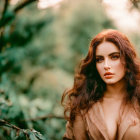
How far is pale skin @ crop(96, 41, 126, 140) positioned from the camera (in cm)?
201

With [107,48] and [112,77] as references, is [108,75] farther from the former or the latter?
[107,48]

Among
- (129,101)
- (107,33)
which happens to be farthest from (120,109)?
(107,33)

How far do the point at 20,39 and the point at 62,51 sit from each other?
15.8ft

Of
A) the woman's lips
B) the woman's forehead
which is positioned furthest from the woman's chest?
the woman's forehead

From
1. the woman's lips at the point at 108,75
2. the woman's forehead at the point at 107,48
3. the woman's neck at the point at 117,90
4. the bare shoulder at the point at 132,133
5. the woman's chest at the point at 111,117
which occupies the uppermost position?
the woman's forehead at the point at 107,48

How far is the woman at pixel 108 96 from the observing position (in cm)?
198

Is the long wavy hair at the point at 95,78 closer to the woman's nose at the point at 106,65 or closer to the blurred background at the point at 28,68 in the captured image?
the woman's nose at the point at 106,65

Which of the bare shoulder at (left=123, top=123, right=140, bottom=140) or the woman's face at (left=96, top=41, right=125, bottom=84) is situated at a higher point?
the woman's face at (left=96, top=41, right=125, bottom=84)

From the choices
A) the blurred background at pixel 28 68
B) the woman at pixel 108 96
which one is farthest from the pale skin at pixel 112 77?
the blurred background at pixel 28 68

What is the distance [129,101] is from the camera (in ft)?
6.84

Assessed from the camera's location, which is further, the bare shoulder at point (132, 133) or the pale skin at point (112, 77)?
the pale skin at point (112, 77)

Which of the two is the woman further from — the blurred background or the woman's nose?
the blurred background

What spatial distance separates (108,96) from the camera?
85.4 inches

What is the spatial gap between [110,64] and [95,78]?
34 centimetres
